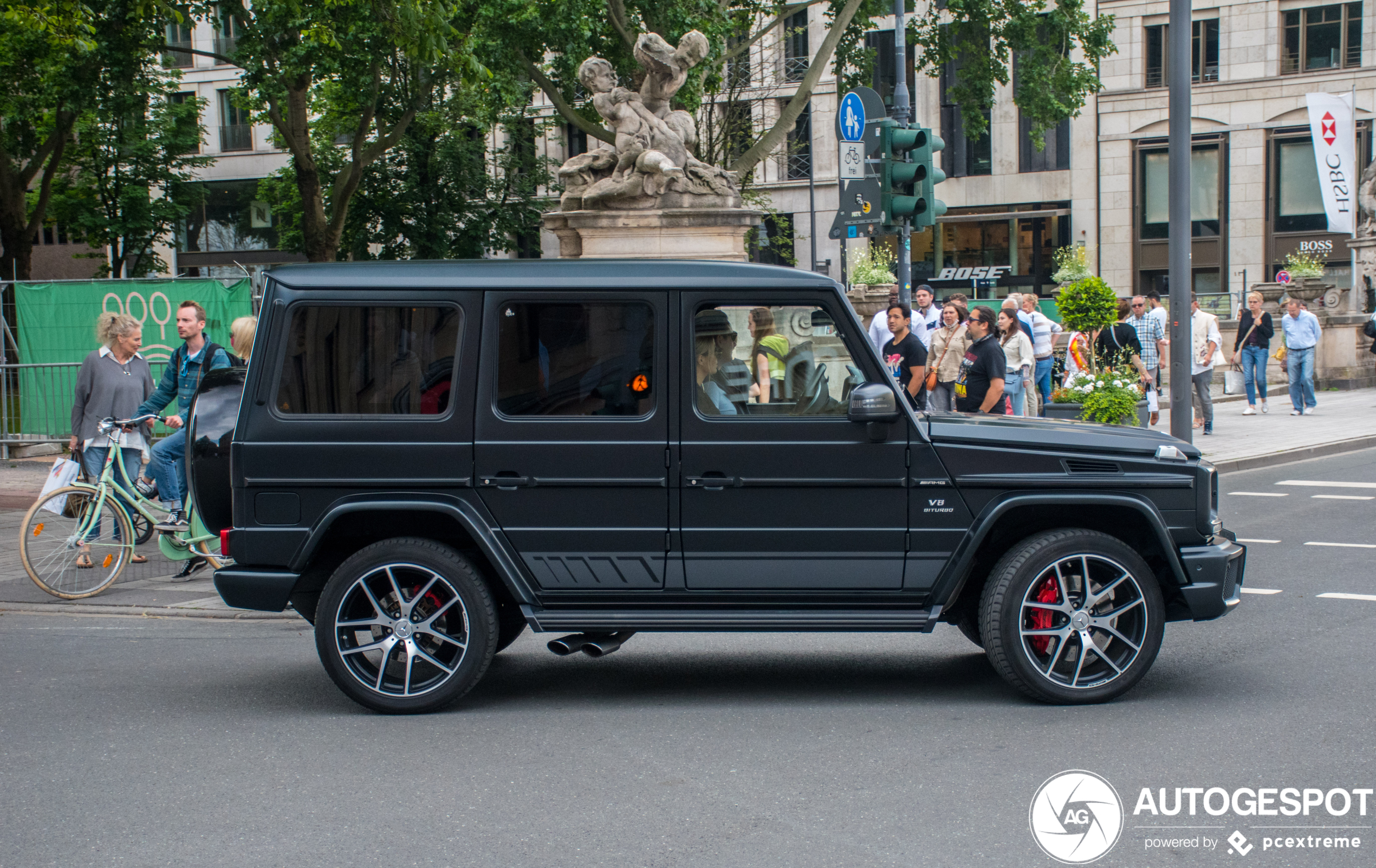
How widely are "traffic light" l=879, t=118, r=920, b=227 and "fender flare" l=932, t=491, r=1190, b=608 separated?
21.7 feet

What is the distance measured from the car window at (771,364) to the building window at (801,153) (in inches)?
1651

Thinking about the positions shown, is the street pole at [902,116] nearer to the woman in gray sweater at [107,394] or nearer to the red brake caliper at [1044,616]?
the woman in gray sweater at [107,394]

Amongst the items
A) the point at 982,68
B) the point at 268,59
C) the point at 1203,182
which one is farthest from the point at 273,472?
the point at 1203,182

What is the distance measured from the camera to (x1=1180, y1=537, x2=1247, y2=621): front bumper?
5.36 metres

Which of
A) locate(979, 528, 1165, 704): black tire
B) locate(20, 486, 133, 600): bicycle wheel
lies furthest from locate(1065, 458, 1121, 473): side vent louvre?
locate(20, 486, 133, 600): bicycle wheel

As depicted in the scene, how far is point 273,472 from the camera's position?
17.9 feet

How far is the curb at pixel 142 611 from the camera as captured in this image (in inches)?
312

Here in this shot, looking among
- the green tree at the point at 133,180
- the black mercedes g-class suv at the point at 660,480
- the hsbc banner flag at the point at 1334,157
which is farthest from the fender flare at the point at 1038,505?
the green tree at the point at 133,180

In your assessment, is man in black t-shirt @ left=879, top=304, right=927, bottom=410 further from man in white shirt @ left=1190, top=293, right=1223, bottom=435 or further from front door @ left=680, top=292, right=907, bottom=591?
man in white shirt @ left=1190, top=293, right=1223, bottom=435

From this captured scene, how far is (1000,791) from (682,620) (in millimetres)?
1547

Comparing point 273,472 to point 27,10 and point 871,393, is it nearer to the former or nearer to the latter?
point 871,393

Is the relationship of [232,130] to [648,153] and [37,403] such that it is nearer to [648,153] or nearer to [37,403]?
[37,403]

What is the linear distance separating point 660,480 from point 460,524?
86 centimetres

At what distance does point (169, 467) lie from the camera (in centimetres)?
909
